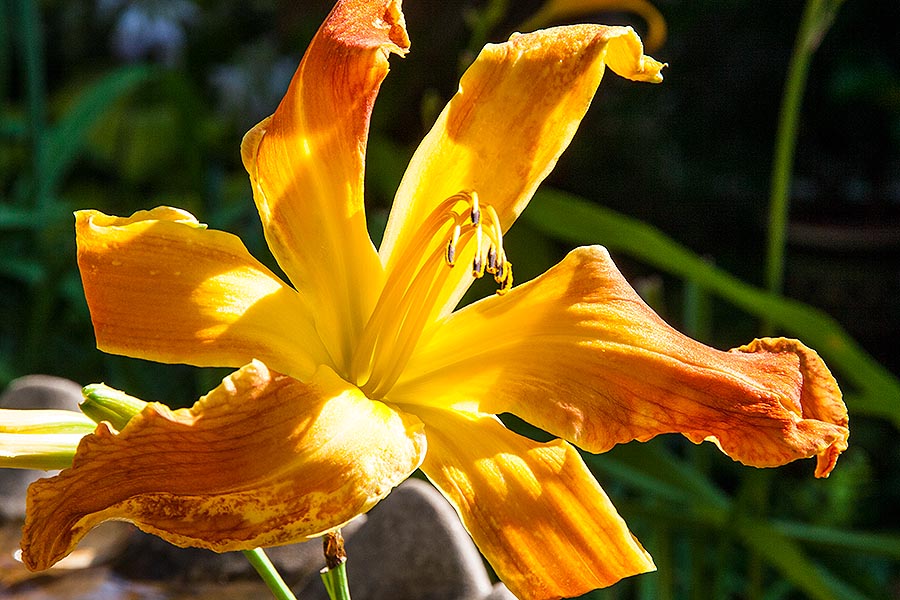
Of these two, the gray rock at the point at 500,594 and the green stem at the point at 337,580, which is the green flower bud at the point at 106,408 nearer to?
the green stem at the point at 337,580

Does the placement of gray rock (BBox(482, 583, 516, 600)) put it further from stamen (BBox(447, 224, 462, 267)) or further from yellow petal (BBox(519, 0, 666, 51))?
yellow petal (BBox(519, 0, 666, 51))

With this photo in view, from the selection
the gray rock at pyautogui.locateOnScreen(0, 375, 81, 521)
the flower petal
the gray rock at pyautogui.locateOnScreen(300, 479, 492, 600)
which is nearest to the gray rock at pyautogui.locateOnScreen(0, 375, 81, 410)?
the gray rock at pyautogui.locateOnScreen(0, 375, 81, 521)

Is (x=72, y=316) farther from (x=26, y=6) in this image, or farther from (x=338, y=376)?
(x=338, y=376)

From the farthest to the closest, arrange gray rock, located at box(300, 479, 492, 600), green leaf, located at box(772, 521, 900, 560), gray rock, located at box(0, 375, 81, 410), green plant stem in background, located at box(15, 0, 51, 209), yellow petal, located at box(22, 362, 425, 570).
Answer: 1. green plant stem in background, located at box(15, 0, 51, 209)
2. green leaf, located at box(772, 521, 900, 560)
3. gray rock, located at box(0, 375, 81, 410)
4. gray rock, located at box(300, 479, 492, 600)
5. yellow petal, located at box(22, 362, 425, 570)

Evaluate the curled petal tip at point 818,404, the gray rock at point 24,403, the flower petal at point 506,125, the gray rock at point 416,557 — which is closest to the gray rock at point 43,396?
the gray rock at point 24,403

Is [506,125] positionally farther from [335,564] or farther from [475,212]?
[335,564]

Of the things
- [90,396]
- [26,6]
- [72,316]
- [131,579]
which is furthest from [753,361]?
[72,316]

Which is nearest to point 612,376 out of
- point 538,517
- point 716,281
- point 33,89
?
point 538,517
